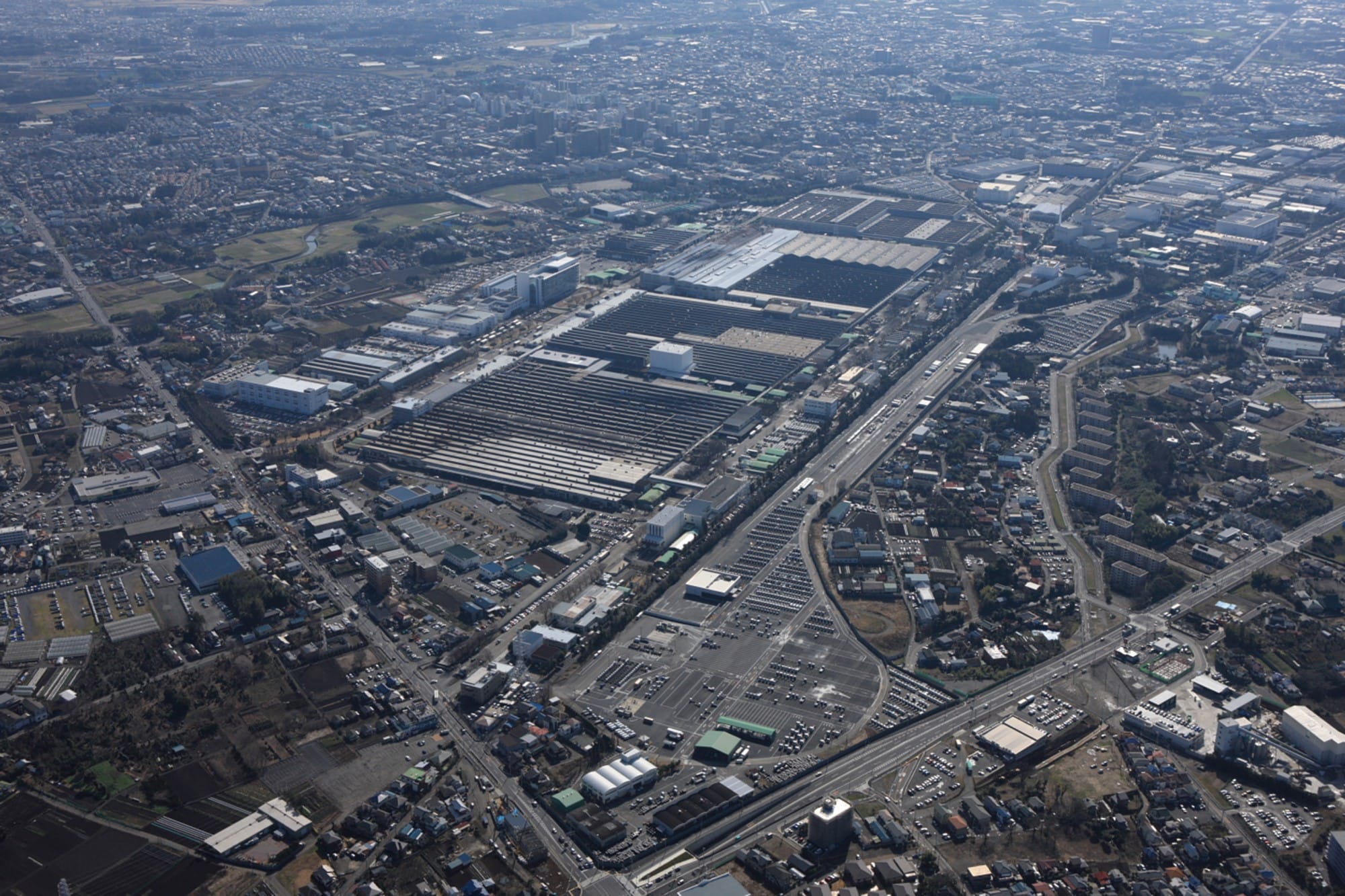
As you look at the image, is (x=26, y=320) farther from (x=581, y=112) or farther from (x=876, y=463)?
(x=581, y=112)

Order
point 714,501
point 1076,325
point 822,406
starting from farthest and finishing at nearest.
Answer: point 1076,325 → point 822,406 → point 714,501

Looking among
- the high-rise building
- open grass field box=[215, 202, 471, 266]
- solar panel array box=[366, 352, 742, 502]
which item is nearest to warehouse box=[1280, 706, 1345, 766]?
solar panel array box=[366, 352, 742, 502]

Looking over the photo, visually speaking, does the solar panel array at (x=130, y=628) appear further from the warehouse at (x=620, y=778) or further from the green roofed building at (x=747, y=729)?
the green roofed building at (x=747, y=729)

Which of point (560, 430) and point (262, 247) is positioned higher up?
point (262, 247)

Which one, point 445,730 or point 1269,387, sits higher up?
point 445,730

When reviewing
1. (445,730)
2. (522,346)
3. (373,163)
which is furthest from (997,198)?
(445,730)

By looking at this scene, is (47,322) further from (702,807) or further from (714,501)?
(702,807)

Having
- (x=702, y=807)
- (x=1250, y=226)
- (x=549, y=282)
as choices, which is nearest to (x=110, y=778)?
(x=702, y=807)
